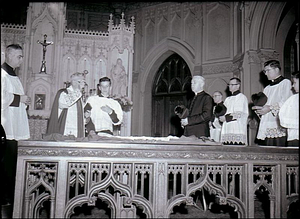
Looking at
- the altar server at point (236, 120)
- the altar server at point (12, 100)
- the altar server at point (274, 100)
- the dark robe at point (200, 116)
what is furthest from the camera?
the altar server at point (236, 120)

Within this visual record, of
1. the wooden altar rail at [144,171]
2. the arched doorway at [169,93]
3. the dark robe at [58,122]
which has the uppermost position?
the arched doorway at [169,93]

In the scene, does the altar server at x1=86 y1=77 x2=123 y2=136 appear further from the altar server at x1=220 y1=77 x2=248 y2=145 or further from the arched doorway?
the arched doorway

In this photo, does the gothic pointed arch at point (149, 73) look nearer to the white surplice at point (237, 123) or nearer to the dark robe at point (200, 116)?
the white surplice at point (237, 123)

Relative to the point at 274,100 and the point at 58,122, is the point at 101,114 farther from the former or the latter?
the point at 274,100

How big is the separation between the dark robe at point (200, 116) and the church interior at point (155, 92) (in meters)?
0.46

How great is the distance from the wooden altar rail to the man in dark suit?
67.2 inches

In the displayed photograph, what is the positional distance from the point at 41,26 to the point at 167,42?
10.7 ft

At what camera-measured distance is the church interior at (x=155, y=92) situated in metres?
2.46

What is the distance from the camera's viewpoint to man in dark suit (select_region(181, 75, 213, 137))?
4.41 metres

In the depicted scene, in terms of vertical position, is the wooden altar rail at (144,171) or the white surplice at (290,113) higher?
the white surplice at (290,113)

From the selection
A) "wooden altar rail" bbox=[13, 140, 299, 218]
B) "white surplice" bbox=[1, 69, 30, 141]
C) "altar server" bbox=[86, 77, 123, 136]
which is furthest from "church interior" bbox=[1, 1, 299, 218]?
"white surplice" bbox=[1, 69, 30, 141]

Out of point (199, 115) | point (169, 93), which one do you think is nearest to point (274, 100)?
point (199, 115)

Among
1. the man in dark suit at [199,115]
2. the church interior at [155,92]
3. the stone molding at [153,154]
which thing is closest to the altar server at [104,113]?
the church interior at [155,92]

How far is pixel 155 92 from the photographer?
9.88m
